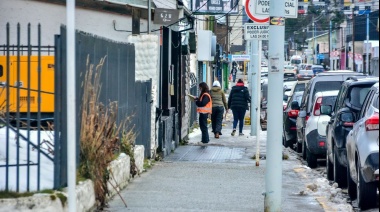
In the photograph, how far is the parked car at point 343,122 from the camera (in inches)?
482

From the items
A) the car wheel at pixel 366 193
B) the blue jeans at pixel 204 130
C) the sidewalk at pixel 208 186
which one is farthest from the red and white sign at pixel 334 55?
the car wheel at pixel 366 193

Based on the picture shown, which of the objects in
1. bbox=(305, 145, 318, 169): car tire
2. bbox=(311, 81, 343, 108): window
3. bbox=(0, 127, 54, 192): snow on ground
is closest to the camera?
bbox=(0, 127, 54, 192): snow on ground

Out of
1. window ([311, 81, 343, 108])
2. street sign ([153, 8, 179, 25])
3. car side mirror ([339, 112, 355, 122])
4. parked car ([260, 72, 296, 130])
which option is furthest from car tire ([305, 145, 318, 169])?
parked car ([260, 72, 296, 130])

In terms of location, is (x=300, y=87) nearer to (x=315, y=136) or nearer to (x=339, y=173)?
(x=315, y=136)

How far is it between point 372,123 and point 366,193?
853 mm

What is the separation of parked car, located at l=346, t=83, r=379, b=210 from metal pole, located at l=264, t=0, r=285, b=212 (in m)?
1.04

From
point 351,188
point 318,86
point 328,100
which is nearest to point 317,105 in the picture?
point 328,100

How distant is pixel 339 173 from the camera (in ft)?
42.0

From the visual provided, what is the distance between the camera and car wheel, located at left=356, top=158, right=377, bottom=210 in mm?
9719

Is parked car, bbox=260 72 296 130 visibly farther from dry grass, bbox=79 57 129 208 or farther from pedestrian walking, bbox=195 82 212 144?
dry grass, bbox=79 57 129 208

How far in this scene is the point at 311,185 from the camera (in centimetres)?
1205

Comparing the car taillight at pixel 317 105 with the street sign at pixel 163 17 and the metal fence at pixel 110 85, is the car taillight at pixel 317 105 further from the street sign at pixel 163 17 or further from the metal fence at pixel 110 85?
the metal fence at pixel 110 85

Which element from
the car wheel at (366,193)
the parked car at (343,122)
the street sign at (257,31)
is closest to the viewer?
the car wheel at (366,193)

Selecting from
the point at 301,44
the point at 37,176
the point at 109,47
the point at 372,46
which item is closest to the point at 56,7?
the point at 109,47
